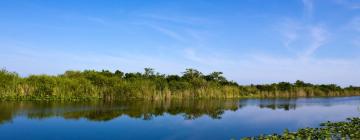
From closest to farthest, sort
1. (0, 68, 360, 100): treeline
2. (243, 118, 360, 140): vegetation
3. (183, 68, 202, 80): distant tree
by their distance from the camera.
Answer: (243, 118, 360, 140): vegetation → (0, 68, 360, 100): treeline → (183, 68, 202, 80): distant tree

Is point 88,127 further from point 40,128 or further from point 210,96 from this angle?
point 210,96

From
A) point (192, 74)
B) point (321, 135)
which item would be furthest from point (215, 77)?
point (321, 135)

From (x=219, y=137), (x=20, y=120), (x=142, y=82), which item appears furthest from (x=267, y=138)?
(x=142, y=82)

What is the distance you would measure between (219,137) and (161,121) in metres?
5.99

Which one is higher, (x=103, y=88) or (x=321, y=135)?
(x=103, y=88)

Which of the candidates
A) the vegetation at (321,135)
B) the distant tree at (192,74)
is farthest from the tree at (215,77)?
the vegetation at (321,135)

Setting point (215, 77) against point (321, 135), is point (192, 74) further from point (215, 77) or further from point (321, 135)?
point (321, 135)

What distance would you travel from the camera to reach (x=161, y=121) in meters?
20.2

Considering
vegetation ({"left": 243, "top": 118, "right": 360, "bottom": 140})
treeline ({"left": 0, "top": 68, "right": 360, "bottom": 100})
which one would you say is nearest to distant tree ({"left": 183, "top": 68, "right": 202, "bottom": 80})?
treeline ({"left": 0, "top": 68, "right": 360, "bottom": 100})

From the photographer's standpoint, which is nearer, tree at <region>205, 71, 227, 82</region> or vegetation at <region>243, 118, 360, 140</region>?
vegetation at <region>243, 118, 360, 140</region>

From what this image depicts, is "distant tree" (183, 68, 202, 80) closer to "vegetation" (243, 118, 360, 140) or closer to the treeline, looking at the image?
the treeline

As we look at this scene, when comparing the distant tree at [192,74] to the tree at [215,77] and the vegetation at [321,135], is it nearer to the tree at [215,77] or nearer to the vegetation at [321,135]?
the tree at [215,77]

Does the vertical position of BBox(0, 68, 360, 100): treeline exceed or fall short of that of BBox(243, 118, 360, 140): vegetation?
it exceeds it

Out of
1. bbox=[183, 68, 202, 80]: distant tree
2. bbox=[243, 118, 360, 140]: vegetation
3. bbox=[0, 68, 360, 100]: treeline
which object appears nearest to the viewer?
bbox=[243, 118, 360, 140]: vegetation
